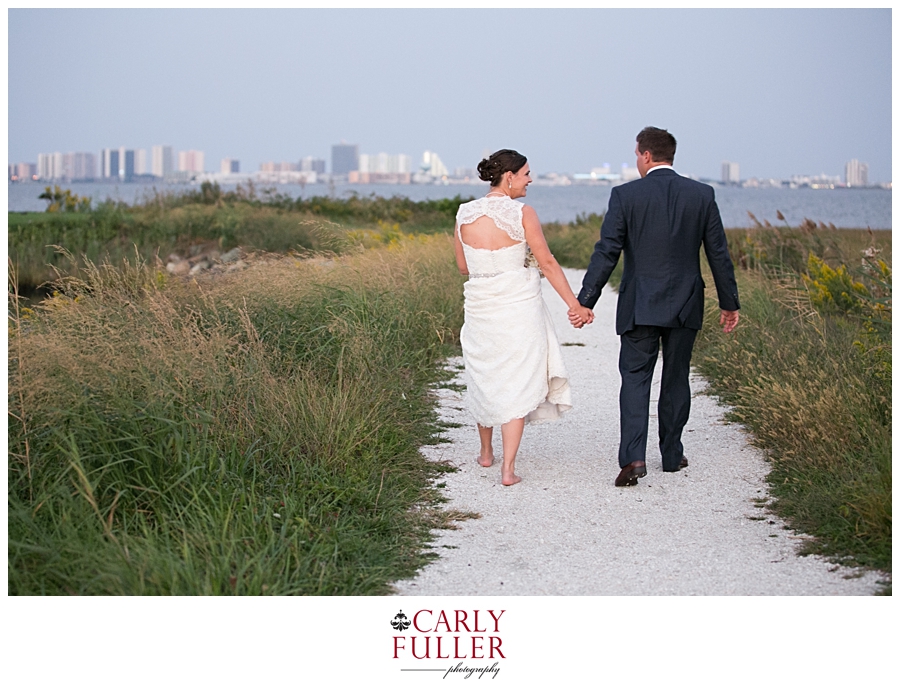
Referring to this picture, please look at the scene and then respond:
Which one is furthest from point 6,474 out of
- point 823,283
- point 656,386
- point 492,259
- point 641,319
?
point 823,283

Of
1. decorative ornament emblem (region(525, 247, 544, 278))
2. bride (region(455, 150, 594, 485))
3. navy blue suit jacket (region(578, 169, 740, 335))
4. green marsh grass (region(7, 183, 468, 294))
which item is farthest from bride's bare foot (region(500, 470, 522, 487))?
green marsh grass (region(7, 183, 468, 294))

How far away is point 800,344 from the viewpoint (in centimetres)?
806

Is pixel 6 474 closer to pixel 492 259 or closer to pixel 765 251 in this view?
pixel 492 259

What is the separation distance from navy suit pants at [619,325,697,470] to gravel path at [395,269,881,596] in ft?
1.04

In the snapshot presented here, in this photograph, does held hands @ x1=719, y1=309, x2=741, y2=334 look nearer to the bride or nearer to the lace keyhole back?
the bride

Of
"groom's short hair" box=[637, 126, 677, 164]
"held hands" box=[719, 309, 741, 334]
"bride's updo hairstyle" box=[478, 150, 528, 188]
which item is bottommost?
"held hands" box=[719, 309, 741, 334]

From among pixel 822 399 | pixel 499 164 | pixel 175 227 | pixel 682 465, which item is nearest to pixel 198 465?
pixel 499 164

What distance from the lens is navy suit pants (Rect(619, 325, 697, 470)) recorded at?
19.0 ft

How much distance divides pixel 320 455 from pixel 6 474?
1791mm

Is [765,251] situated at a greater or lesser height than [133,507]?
greater
